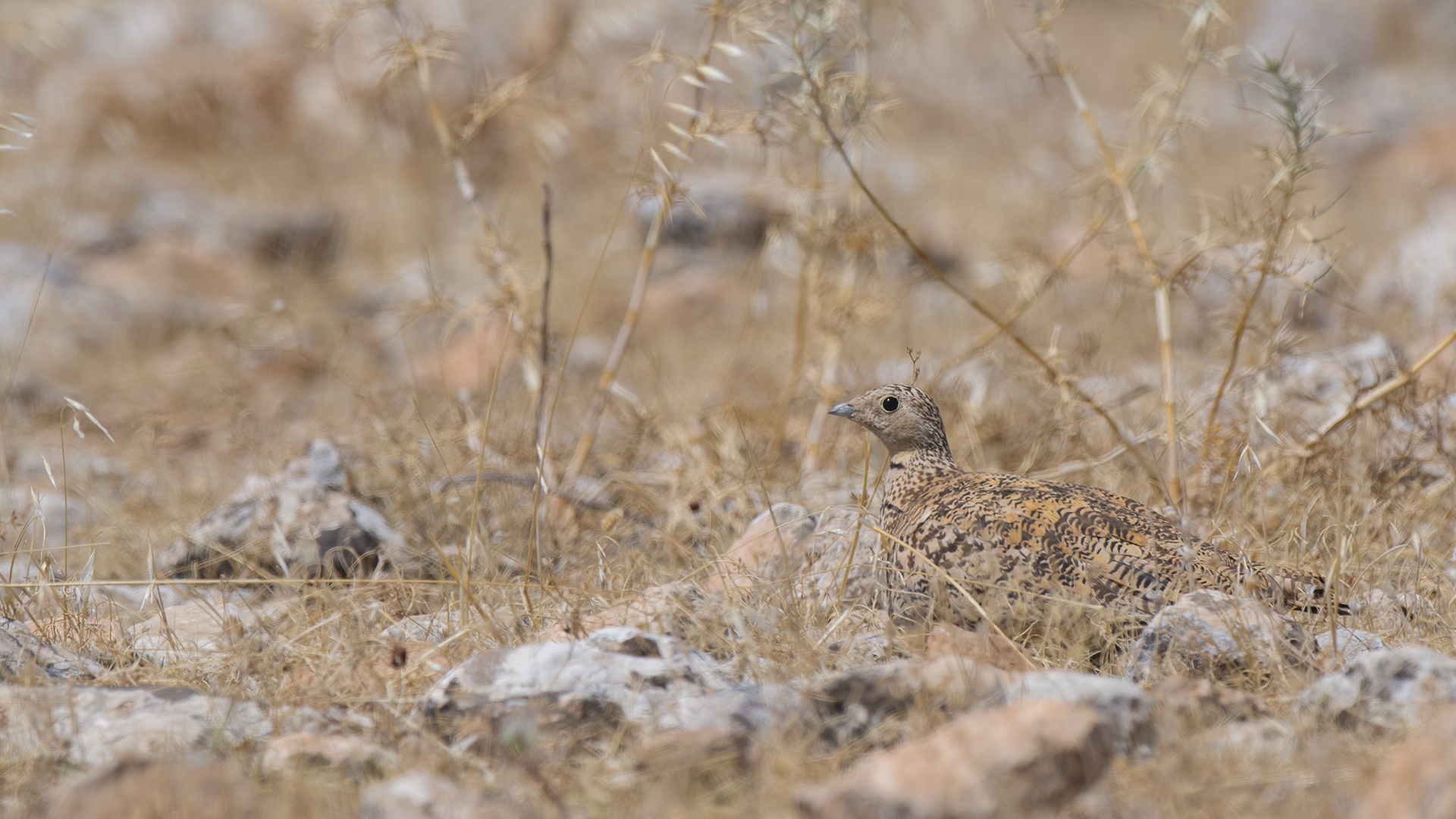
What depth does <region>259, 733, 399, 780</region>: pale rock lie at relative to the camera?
2.44 meters

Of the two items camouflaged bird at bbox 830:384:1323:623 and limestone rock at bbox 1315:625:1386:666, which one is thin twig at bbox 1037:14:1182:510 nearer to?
camouflaged bird at bbox 830:384:1323:623

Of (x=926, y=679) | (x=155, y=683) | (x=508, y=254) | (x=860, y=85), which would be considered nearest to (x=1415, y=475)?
(x=860, y=85)

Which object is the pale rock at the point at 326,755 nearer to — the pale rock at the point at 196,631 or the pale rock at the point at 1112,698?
the pale rock at the point at 196,631

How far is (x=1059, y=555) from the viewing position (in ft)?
10.4

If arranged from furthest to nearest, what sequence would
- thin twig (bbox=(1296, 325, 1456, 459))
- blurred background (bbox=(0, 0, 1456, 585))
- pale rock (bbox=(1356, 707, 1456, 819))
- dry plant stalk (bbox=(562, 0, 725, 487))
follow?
blurred background (bbox=(0, 0, 1456, 585)), dry plant stalk (bbox=(562, 0, 725, 487)), thin twig (bbox=(1296, 325, 1456, 459)), pale rock (bbox=(1356, 707, 1456, 819))

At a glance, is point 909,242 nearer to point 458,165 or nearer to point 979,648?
point 979,648

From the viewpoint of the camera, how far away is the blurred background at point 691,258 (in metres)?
4.23

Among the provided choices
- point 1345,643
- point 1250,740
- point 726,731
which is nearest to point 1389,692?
point 1250,740

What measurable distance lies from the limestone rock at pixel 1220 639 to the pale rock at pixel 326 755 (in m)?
1.76

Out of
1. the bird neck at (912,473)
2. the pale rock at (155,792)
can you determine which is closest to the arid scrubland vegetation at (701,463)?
the pale rock at (155,792)

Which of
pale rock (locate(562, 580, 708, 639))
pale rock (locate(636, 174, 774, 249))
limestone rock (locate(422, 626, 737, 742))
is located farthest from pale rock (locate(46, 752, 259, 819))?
pale rock (locate(636, 174, 774, 249))

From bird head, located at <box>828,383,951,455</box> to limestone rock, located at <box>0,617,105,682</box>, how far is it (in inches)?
86.7

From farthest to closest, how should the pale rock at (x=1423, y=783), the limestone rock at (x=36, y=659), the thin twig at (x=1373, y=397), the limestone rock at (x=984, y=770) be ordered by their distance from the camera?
1. the thin twig at (x=1373, y=397)
2. the limestone rock at (x=36, y=659)
3. the limestone rock at (x=984, y=770)
4. the pale rock at (x=1423, y=783)

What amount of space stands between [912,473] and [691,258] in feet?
18.9
